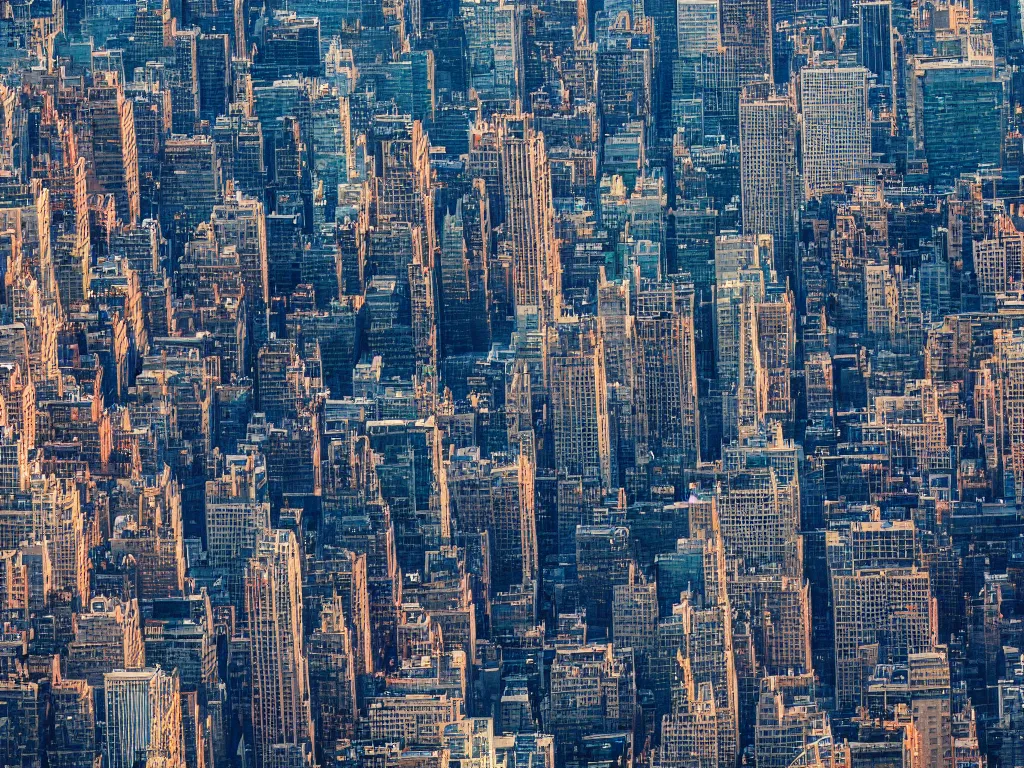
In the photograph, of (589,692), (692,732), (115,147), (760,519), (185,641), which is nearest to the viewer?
(692,732)

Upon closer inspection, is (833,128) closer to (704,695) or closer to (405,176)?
(405,176)

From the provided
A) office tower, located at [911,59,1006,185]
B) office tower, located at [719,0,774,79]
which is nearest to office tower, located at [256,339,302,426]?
office tower, located at [911,59,1006,185]

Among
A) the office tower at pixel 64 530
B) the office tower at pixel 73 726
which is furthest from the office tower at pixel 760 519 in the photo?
the office tower at pixel 73 726

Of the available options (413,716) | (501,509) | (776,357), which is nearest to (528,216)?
(776,357)

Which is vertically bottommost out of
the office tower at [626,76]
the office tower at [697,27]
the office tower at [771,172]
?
the office tower at [771,172]

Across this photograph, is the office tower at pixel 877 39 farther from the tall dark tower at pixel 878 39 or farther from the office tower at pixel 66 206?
the office tower at pixel 66 206

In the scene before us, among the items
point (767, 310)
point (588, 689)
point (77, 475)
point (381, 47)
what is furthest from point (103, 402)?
point (381, 47)
